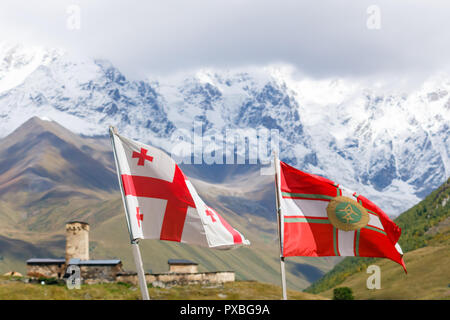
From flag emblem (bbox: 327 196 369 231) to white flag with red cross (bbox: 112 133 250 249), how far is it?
14.6 feet

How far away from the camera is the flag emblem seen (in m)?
24.6

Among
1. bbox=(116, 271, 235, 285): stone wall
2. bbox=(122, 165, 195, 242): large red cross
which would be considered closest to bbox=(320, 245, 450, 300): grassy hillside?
bbox=(116, 271, 235, 285): stone wall

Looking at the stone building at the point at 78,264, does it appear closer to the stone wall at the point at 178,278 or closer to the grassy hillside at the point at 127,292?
the stone wall at the point at 178,278

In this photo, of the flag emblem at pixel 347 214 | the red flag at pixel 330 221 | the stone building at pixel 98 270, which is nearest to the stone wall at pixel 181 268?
the stone building at pixel 98 270

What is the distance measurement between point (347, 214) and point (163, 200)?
6.67m

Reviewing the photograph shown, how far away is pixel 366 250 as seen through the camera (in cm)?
2473

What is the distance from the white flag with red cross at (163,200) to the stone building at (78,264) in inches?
3668

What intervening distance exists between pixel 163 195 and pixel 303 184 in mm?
5292

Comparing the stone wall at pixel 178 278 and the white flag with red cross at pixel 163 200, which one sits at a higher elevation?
the stone wall at pixel 178 278

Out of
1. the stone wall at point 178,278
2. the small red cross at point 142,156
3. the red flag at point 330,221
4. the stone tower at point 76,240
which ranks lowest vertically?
the red flag at point 330,221

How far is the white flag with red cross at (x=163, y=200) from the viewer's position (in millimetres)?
22328

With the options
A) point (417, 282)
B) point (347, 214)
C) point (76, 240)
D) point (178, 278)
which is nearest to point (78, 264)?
point (76, 240)

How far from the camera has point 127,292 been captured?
10544 cm

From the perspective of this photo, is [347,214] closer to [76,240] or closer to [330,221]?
[330,221]
